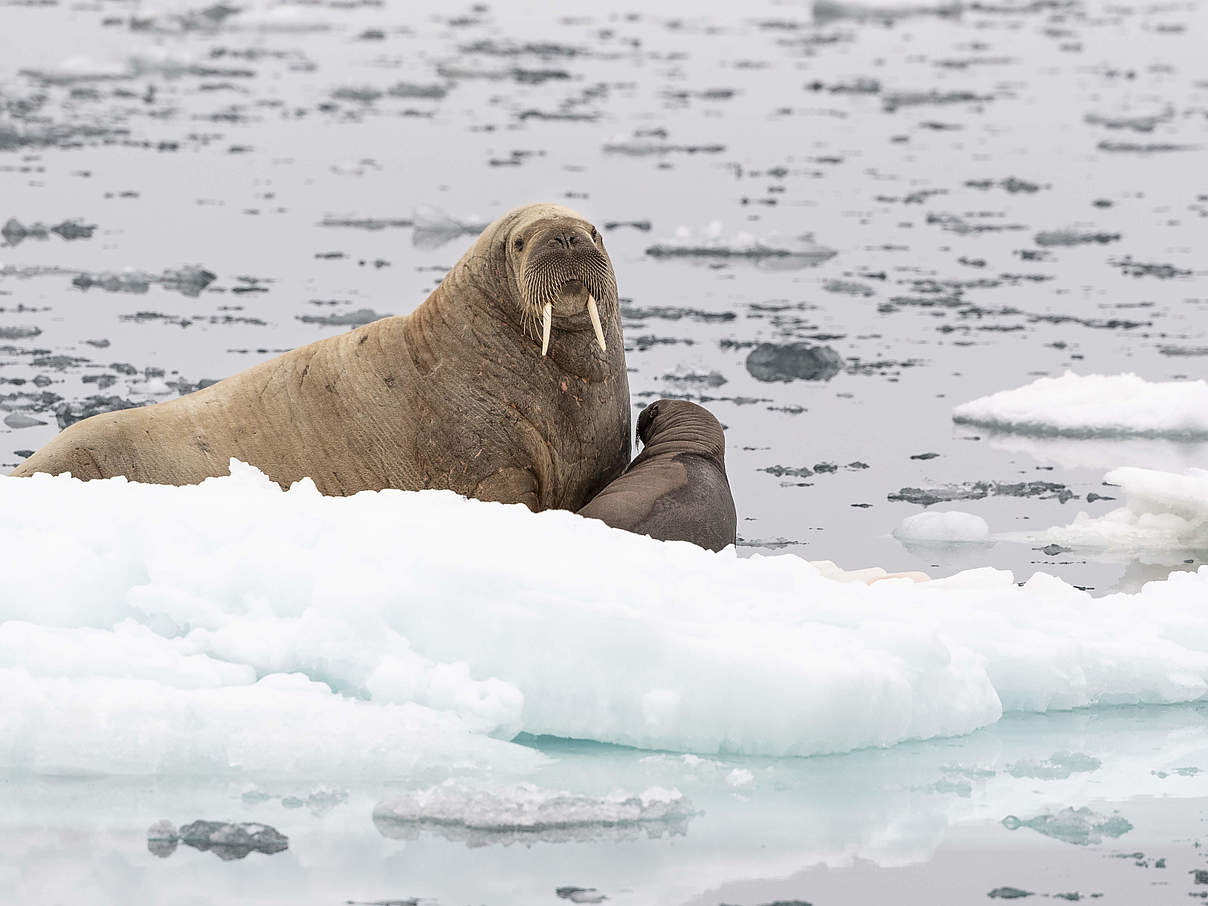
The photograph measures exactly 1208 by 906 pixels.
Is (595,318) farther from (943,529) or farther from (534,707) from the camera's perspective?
(534,707)

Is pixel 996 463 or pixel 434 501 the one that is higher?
pixel 434 501

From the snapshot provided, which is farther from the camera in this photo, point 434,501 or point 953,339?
point 953,339

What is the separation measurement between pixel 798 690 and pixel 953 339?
20.7 ft

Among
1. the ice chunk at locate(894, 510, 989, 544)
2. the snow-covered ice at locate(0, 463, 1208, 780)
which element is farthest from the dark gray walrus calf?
the snow-covered ice at locate(0, 463, 1208, 780)

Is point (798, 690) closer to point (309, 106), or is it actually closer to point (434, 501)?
point (434, 501)

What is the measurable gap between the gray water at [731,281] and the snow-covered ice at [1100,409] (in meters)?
0.14

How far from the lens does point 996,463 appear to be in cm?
812

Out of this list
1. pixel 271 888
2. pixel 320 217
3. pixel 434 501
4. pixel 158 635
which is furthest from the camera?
pixel 320 217

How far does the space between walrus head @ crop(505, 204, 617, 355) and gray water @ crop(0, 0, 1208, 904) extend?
1.00 m

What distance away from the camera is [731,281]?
12.4 metres

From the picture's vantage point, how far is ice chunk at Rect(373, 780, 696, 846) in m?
4.06

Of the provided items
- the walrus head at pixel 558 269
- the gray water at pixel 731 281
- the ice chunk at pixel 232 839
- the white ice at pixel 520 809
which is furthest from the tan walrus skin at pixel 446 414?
the ice chunk at pixel 232 839

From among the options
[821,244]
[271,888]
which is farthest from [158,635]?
[821,244]

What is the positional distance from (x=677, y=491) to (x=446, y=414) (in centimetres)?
81
